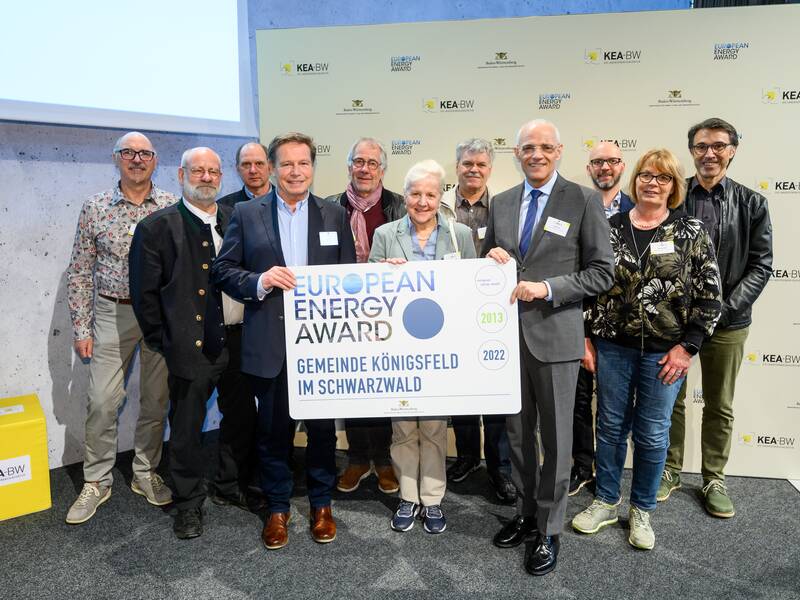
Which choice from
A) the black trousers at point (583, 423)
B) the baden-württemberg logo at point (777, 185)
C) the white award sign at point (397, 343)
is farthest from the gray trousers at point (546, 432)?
the baden-württemberg logo at point (777, 185)

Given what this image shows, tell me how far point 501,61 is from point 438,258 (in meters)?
1.81

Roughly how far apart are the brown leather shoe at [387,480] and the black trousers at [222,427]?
0.77 metres

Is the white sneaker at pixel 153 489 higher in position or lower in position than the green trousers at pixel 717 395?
lower

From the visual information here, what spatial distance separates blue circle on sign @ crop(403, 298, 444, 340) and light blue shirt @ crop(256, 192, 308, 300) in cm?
55

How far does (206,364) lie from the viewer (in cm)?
275

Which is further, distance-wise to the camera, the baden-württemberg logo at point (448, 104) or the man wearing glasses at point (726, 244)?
the baden-württemberg logo at point (448, 104)

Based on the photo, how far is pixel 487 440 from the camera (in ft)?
10.8

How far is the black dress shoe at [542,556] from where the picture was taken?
248cm

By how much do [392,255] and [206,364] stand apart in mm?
1077

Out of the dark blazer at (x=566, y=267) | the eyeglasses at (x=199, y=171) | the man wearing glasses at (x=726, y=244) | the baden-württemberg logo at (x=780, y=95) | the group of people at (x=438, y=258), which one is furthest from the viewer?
the baden-württemberg logo at (x=780, y=95)

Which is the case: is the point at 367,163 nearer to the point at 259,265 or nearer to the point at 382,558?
the point at 259,265

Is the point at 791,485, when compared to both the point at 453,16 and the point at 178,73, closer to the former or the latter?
the point at 453,16

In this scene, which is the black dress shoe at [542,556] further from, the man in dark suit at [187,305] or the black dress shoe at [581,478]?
the man in dark suit at [187,305]

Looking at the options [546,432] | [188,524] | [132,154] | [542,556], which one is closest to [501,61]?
[132,154]
